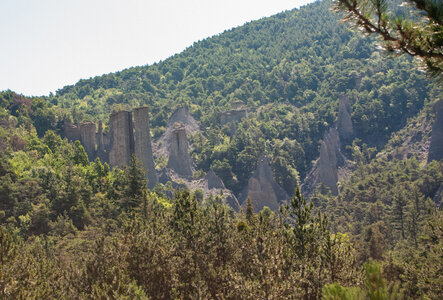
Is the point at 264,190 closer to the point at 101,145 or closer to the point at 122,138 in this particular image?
the point at 122,138

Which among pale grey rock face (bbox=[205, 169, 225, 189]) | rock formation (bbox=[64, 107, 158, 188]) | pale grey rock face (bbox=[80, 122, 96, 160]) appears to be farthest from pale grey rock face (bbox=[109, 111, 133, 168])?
A: pale grey rock face (bbox=[205, 169, 225, 189])

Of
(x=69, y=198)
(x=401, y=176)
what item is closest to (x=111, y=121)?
(x=69, y=198)

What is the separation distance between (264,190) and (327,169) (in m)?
14.4

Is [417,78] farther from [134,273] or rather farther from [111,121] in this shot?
[134,273]

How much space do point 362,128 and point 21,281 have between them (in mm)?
92391

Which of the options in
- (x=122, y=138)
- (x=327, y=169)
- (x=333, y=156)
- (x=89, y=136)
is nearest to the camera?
(x=122, y=138)

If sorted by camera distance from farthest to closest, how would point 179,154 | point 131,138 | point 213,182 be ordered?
1. point 179,154
2. point 213,182
3. point 131,138

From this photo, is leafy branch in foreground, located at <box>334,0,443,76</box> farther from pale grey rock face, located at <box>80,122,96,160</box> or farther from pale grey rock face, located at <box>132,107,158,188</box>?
pale grey rock face, located at <box>80,122,96,160</box>

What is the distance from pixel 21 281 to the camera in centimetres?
1783

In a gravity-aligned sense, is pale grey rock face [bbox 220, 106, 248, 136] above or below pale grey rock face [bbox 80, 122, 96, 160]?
above

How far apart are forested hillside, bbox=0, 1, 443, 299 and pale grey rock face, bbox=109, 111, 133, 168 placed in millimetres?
4464

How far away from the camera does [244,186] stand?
8575cm

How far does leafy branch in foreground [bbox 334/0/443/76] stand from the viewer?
7.74 meters

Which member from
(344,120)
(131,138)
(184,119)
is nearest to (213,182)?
(131,138)
